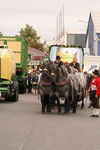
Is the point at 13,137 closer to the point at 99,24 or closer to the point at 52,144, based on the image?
the point at 52,144

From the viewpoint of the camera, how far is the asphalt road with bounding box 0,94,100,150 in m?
10.5

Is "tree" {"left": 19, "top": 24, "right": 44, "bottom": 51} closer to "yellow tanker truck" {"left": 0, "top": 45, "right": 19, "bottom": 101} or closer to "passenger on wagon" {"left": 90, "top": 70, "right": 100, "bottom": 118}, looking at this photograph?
"yellow tanker truck" {"left": 0, "top": 45, "right": 19, "bottom": 101}

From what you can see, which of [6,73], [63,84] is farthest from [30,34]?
[63,84]

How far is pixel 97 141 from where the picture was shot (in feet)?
37.1

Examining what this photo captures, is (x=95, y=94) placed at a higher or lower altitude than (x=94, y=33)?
lower

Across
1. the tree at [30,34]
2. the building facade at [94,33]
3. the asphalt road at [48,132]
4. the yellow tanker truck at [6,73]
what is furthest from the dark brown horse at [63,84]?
the tree at [30,34]

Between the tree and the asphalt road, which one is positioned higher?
the tree

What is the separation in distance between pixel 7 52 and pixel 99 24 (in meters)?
52.9

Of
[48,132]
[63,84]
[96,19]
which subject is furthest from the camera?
[96,19]

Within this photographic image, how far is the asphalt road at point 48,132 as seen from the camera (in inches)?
413

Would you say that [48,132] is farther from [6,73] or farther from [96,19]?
[96,19]

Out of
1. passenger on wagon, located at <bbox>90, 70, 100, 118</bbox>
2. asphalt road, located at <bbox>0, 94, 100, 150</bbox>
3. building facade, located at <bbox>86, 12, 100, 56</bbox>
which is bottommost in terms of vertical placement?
asphalt road, located at <bbox>0, 94, 100, 150</bbox>

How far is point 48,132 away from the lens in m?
12.6

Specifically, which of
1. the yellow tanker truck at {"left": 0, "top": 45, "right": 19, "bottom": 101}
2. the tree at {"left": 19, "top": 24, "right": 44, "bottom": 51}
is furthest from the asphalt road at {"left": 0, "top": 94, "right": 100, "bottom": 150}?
the tree at {"left": 19, "top": 24, "right": 44, "bottom": 51}
